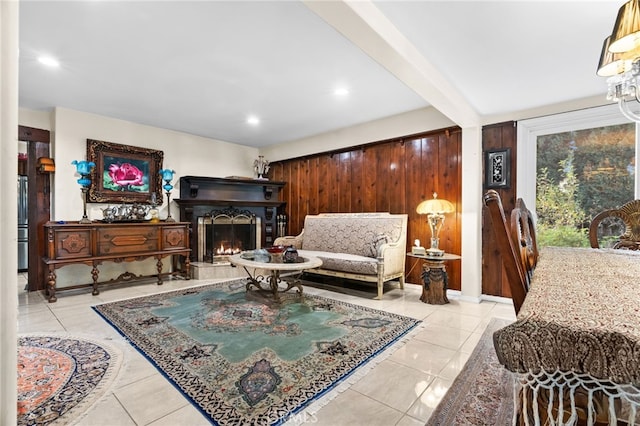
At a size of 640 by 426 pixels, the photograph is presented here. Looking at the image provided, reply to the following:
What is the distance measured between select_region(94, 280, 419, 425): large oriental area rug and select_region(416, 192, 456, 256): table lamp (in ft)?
3.67

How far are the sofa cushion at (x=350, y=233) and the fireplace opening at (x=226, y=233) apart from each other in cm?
121

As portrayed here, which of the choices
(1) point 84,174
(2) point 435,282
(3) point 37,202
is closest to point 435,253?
(2) point 435,282

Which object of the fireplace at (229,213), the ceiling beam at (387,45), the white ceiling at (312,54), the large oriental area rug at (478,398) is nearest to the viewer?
the large oriental area rug at (478,398)

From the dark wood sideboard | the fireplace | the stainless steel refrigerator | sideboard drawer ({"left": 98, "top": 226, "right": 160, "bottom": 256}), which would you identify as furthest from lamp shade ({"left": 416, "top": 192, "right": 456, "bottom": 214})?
the stainless steel refrigerator

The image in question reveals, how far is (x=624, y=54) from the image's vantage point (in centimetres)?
152

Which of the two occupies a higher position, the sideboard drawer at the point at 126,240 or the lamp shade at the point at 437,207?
the lamp shade at the point at 437,207

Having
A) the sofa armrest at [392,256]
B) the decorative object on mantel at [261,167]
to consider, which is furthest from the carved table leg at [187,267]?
the sofa armrest at [392,256]

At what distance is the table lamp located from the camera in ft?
11.7

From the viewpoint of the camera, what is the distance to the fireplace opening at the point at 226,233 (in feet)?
16.7

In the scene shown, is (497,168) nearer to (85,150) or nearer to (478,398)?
(478,398)

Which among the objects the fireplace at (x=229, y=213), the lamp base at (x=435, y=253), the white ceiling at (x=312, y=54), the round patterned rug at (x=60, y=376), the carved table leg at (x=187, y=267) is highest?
the white ceiling at (x=312, y=54)

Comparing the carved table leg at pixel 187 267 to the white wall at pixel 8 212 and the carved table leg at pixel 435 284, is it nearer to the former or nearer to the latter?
the carved table leg at pixel 435 284

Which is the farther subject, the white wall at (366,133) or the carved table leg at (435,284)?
the white wall at (366,133)

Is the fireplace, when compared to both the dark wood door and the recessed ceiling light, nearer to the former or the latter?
the dark wood door
